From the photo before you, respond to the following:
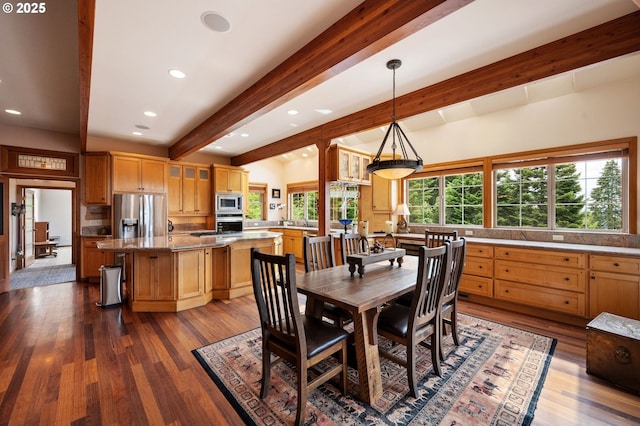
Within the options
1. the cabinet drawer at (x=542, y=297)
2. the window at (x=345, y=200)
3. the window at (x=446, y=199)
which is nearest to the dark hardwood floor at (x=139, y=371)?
the cabinet drawer at (x=542, y=297)

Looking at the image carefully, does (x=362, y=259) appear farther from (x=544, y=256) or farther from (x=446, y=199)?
(x=446, y=199)

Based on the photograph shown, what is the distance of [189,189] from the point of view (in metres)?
6.04

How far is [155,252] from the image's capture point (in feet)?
11.4

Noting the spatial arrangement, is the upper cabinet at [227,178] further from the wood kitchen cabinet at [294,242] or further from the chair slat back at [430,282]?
the chair slat back at [430,282]

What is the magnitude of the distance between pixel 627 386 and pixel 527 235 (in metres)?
2.29

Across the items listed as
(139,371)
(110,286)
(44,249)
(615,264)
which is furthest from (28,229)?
(615,264)

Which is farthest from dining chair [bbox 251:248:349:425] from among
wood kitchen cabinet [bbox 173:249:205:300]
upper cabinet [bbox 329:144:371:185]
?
upper cabinet [bbox 329:144:371:185]

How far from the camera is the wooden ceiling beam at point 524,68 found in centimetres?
203

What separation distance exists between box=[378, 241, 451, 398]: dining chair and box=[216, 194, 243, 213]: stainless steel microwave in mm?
4995

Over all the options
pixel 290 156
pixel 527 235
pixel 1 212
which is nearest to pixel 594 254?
pixel 527 235

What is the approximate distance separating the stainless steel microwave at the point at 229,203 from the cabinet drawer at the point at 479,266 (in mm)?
4964

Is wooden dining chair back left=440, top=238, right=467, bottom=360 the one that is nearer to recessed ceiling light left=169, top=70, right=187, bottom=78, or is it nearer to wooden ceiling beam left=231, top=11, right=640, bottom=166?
wooden ceiling beam left=231, top=11, right=640, bottom=166

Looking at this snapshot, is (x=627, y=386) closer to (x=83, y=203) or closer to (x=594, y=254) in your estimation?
(x=594, y=254)

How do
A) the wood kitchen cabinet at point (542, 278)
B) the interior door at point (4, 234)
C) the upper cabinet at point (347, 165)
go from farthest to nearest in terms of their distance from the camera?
the upper cabinet at point (347, 165) < the interior door at point (4, 234) < the wood kitchen cabinet at point (542, 278)
